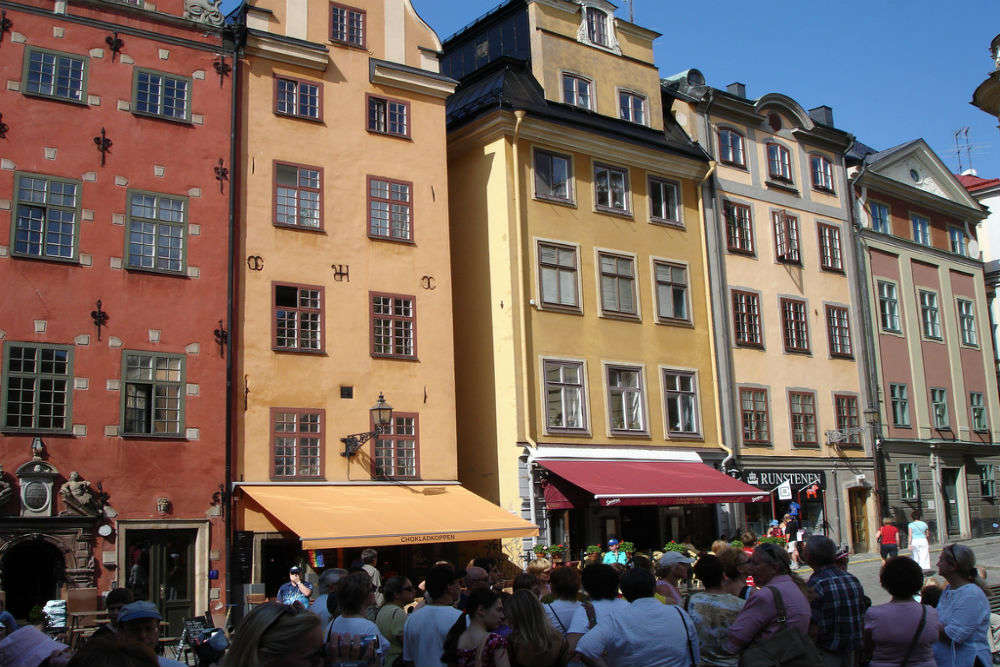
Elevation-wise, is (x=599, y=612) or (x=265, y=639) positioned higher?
(x=265, y=639)

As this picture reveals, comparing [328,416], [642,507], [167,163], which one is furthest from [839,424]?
[167,163]

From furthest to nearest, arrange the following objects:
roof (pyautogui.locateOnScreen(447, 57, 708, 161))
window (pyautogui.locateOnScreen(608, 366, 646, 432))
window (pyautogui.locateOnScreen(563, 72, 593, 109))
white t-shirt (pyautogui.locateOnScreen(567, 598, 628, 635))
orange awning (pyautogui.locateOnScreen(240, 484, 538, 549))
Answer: window (pyautogui.locateOnScreen(563, 72, 593, 109)) < window (pyautogui.locateOnScreen(608, 366, 646, 432)) < roof (pyautogui.locateOnScreen(447, 57, 708, 161)) < orange awning (pyautogui.locateOnScreen(240, 484, 538, 549)) < white t-shirt (pyautogui.locateOnScreen(567, 598, 628, 635))

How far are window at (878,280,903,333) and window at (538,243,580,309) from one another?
1336cm

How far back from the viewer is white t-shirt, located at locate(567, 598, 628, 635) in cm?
666

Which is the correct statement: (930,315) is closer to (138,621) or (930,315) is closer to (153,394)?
(153,394)

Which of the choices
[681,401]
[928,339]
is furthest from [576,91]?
[928,339]

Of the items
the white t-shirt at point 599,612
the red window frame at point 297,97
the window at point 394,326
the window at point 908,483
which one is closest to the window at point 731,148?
the window at point 908,483

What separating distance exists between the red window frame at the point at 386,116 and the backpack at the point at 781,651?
62.4 feet

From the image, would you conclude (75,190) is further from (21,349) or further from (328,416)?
(328,416)

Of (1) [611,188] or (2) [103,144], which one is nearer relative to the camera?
(2) [103,144]

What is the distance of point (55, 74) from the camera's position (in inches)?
784

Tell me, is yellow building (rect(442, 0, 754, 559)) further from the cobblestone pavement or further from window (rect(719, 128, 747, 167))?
the cobblestone pavement

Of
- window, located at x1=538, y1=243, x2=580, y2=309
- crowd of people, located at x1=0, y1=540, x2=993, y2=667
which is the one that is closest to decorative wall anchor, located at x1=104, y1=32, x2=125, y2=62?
window, located at x1=538, y1=243, x2=580, y2=309

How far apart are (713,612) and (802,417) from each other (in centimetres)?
2537
